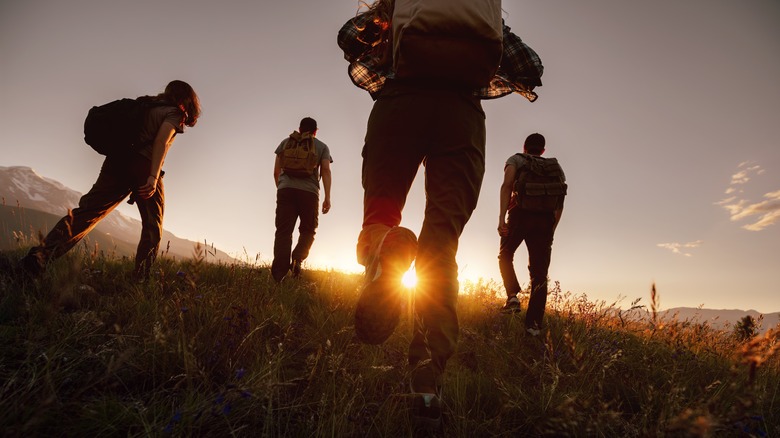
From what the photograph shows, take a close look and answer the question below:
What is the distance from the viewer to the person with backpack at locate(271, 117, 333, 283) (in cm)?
465

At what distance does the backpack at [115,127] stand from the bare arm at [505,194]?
13.6 ft

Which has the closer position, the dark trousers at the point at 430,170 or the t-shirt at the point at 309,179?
the dark trousers at the point at 430,170

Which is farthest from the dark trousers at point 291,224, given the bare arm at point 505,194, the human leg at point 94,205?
the bare arm at point 505,194

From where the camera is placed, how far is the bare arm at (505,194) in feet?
14.0

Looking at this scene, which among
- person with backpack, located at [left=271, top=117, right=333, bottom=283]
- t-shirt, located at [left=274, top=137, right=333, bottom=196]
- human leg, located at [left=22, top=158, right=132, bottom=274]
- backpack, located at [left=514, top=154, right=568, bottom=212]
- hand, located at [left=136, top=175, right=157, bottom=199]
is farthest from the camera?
t-shirt, located at [left=274, top=137, right=333, bottom=196]

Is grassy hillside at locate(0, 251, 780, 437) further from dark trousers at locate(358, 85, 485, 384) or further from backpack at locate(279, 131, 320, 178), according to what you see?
backpack at locate(279, 131, 320, 178)

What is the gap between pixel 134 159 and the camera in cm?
329

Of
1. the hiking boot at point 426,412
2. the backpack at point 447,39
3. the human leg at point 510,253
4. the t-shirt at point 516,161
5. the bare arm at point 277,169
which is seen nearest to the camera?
the hiking boot at point 426,412

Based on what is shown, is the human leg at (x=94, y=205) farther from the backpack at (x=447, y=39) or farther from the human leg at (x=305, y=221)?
the backpack at (x=447, y=39)

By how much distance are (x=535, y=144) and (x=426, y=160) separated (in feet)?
10.5

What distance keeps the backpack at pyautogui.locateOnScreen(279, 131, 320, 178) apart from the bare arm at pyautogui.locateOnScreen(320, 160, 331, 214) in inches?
10.7

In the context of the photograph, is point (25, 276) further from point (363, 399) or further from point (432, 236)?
point (432, 236)

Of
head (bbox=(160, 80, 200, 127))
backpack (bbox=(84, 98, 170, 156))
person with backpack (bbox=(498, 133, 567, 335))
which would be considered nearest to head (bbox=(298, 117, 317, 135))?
head (bbox=(160, 80, 200, 127))

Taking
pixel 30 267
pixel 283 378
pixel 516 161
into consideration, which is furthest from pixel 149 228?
pixel 516 161
